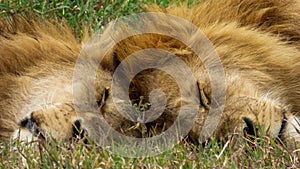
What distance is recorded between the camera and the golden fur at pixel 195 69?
136 inches

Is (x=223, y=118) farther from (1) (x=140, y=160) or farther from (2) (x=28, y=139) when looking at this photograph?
(2) (x=28, y=139)

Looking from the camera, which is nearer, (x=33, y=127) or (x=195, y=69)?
(x=33, y=127)

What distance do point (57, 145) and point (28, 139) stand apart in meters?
0.26

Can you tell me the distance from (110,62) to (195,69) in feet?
1.34

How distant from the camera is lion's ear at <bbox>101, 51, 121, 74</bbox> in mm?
3667

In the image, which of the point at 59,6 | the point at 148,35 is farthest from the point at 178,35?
the point at 59,6

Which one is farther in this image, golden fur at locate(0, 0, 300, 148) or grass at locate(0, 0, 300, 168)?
golden fur at locate(0, 0, 300, 148)

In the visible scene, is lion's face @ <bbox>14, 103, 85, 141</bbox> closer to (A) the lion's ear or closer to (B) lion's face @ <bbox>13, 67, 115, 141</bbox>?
(B) lion's face @ <bbox>13, 67, 115, 141</bbox>

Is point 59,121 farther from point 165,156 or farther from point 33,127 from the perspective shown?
point 165,156

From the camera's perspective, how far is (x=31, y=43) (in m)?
3.85

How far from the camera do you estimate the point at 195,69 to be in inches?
142

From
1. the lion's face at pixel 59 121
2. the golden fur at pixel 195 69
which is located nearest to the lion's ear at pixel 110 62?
the golden fur at pixel 195 69

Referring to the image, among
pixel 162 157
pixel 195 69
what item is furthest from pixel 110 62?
pixel 162 157

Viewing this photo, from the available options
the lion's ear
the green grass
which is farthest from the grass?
the lion's ear
